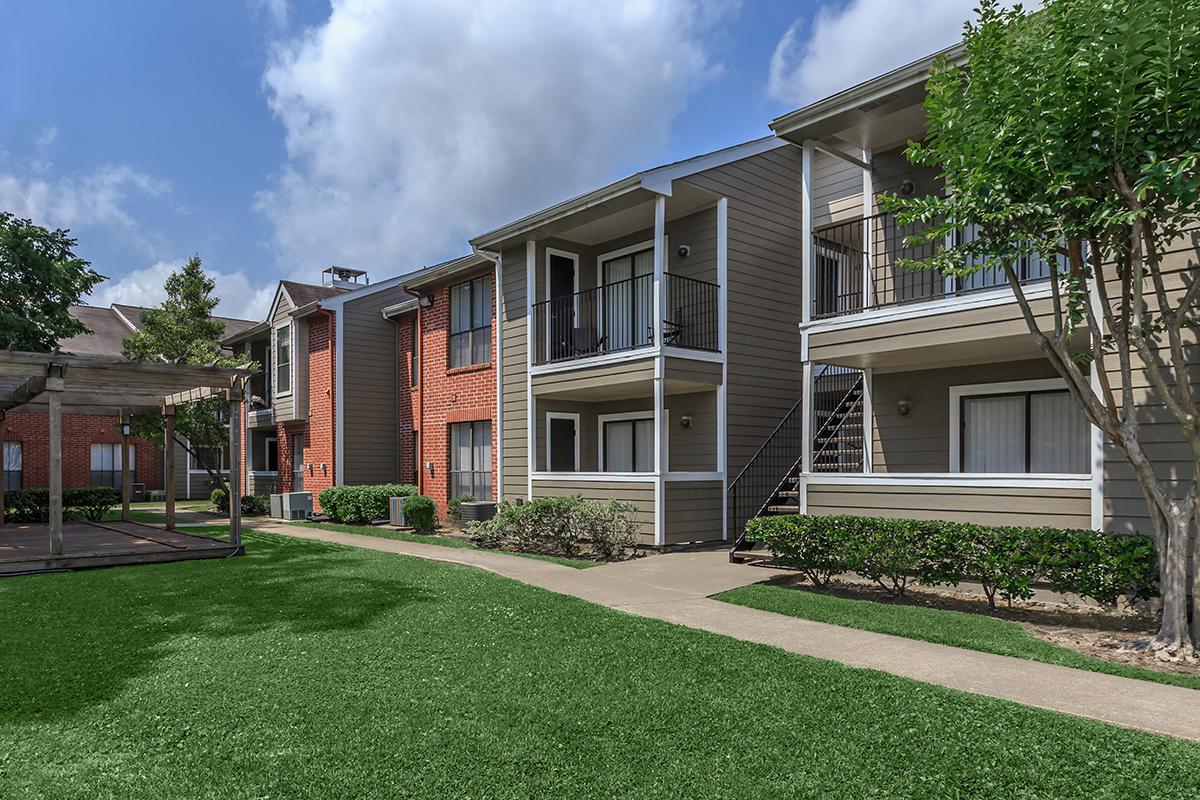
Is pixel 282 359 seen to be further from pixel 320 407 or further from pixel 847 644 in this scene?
pixel 847 644

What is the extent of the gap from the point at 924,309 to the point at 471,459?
11143 millimetres

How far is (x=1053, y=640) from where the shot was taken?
6516 millimetres

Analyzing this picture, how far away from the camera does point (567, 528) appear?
12320 millimetres

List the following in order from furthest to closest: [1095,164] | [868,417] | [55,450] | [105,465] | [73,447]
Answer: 1. [105,465]
2. [73,447]
3. [868,417]
4. [55,450]
5. [1095,164]

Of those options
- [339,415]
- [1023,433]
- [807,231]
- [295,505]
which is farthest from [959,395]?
[295,505]

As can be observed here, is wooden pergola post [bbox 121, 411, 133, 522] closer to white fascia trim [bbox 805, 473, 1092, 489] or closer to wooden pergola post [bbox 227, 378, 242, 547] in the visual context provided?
wooden pergola post [bbox 227, 378, 242, 547]

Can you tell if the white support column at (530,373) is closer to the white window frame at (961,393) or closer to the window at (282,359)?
the white window frame at (961,393)

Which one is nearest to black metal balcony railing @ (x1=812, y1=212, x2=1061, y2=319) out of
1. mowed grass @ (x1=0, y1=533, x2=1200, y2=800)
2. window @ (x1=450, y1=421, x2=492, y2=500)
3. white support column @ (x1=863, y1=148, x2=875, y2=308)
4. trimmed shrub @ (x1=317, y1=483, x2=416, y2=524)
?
white support column @ (x1=863, y1=148, x2=875, y2=308)

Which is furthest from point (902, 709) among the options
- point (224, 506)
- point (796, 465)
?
point (224, 506)

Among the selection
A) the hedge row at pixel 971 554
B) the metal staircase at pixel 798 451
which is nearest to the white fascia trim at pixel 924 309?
the metal staircase at pixel 798 451

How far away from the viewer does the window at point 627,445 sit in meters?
15.1

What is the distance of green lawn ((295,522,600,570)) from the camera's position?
37.8 feet

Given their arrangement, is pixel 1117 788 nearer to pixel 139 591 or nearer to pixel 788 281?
pixel 139 591

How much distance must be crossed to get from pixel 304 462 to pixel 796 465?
15.1 m
